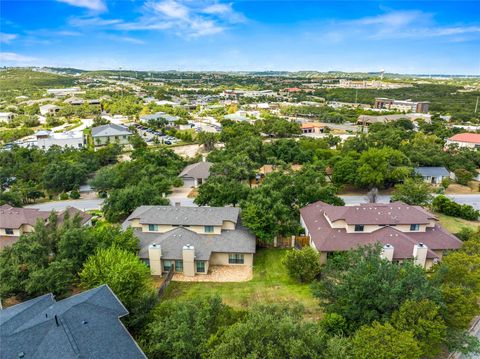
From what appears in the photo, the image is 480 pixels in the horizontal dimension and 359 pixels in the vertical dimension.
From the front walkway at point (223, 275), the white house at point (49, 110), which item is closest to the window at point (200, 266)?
the front walkway at point (223, 275)

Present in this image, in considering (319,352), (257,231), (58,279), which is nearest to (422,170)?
(257,231)

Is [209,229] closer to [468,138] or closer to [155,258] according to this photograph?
[155,258]

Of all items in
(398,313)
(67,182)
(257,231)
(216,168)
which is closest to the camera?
(398,313)

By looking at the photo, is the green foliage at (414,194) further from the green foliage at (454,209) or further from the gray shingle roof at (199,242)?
the gray shingle roof at (199,242)

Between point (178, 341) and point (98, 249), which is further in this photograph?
point (98, 249)

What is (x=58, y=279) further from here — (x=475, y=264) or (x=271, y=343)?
(x=475, y=264)

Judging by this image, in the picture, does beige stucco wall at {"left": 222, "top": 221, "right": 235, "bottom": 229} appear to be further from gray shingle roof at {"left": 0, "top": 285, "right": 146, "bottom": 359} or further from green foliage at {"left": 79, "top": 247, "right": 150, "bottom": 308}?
gray shingle roof at {"left": 0, "top": 285, "right": 146, "bottom": 359}

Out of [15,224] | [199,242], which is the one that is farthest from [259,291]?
[15,224]
